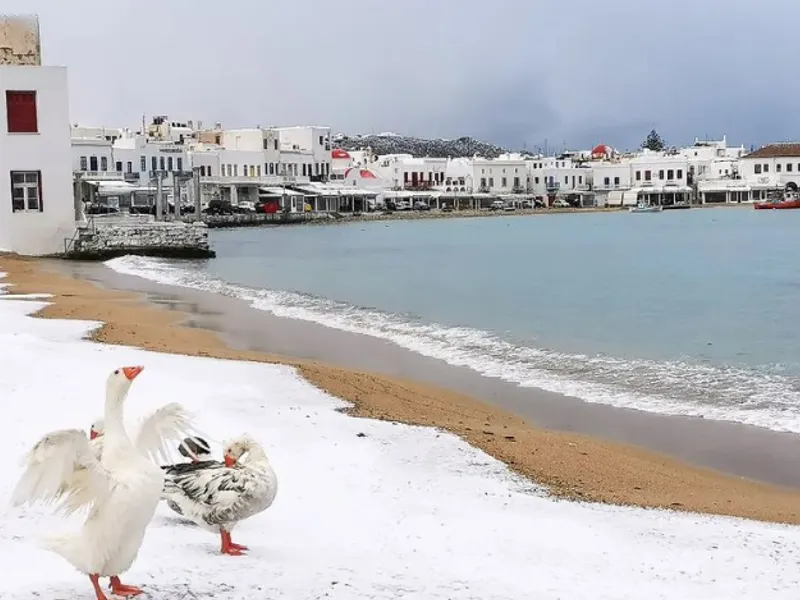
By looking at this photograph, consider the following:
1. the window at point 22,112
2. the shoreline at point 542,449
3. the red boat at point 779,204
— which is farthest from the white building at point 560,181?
the shoreline at point 542,449

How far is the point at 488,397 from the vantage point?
49.7 ft

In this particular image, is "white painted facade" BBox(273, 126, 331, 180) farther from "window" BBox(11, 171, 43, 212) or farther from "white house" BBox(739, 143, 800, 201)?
"window" BBox(11, 171, 43, 212)

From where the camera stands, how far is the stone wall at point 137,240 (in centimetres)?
4366

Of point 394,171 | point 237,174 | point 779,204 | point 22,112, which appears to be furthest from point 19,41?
point 779,204

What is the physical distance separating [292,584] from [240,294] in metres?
26.7

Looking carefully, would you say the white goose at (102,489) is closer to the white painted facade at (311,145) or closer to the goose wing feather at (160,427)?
the goose wing feather at (160,427)

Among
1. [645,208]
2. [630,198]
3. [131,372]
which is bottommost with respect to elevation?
[645,208]

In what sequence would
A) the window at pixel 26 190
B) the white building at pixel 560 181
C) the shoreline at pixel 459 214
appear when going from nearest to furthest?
the window at pixel 26 190
the shoreline at pixel 459 214
the white building at pixel 560 181

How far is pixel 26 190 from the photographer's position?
1598 inches

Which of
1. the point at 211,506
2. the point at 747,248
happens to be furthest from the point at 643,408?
the point at 747,248

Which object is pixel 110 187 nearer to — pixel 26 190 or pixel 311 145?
pixel 26 190

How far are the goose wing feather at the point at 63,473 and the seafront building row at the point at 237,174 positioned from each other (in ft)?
124

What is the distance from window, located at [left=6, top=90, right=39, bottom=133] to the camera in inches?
1571

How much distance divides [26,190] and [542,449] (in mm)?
34156
